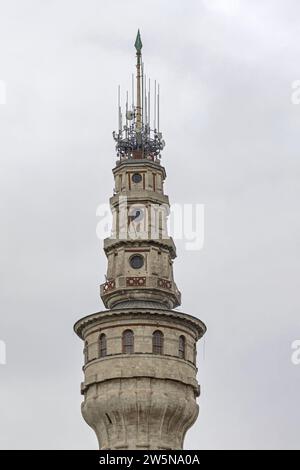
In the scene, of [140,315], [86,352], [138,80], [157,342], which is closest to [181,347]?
[157,342]

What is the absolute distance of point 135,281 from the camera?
130625mm

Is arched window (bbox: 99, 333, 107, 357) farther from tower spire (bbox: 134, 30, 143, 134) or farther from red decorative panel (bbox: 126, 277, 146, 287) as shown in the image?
tower spire (bbox: 134, 30, 143, 134)

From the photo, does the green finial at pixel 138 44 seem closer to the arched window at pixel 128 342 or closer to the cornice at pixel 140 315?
the cornice at pixel 140 315

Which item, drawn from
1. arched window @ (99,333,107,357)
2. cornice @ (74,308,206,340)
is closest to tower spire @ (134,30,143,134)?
cornice @ (74,308,206,340)

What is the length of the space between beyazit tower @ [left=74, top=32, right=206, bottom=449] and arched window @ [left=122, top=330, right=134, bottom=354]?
8 cm

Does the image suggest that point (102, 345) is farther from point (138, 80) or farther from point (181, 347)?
point (138, 80)

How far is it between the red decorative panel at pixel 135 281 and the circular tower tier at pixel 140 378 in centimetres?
465
